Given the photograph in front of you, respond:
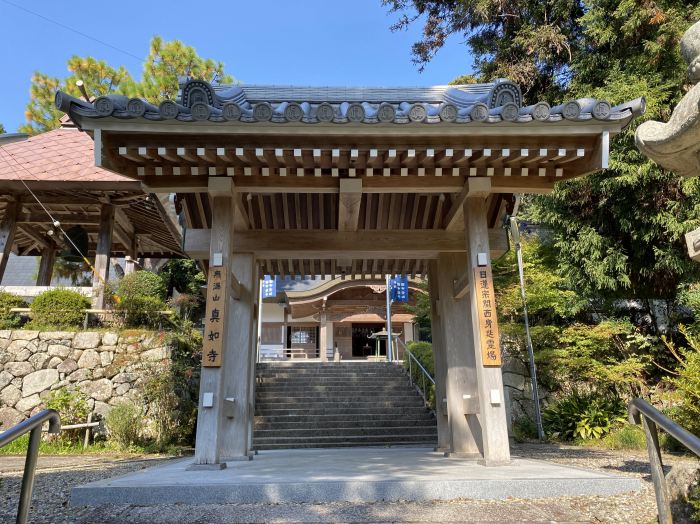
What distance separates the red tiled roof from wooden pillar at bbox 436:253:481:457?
7653 millimetres

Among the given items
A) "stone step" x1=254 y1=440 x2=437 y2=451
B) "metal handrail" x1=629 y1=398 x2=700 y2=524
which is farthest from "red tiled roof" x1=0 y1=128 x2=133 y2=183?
"metal handrail" x1=629 y1=398 x2=700 y2=524

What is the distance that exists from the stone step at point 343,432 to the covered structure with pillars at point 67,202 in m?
5.04

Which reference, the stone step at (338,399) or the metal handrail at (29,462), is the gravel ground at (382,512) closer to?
the metal handrail at (29,462)

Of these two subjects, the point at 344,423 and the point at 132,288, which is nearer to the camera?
the point at 344,423

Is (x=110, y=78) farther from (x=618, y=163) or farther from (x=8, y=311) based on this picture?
(x=618, y=163)

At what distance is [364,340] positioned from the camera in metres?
23.8

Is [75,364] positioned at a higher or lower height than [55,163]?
lower

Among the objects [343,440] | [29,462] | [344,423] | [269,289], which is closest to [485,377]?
[29,462]

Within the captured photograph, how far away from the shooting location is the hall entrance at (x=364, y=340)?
76.8ft

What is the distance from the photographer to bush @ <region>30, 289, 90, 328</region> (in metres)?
10.4

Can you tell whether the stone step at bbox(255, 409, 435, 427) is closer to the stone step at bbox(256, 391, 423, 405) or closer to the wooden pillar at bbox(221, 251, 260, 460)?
the stone step at bbox(256, 391, 423, 405)

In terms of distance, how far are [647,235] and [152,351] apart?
10.6 metres

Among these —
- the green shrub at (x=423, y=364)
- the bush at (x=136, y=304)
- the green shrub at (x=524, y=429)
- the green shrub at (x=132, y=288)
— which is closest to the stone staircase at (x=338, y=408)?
the green shrub at (x=423, y=364)

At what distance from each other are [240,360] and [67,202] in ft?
29.1
